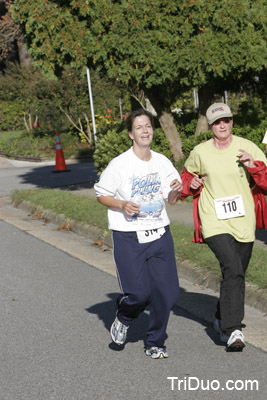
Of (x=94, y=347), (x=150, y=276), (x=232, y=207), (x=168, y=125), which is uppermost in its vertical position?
(x=232, y=207)

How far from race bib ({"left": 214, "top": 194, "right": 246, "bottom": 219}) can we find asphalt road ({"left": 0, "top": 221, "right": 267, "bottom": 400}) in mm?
995

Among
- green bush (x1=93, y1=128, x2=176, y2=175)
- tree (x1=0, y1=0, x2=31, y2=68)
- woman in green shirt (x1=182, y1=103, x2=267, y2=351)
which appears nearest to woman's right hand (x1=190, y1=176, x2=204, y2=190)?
woman in green shirt (x1=182, y1=103, x2=267, y2=351)

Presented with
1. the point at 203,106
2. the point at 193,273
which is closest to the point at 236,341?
the point at 193,273

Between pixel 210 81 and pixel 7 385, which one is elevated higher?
pixel 210 81

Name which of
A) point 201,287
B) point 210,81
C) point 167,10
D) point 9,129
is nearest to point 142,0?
point 167,10

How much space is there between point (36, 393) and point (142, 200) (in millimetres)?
1516

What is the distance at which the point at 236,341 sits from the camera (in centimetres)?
569

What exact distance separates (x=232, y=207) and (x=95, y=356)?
4.90 feet

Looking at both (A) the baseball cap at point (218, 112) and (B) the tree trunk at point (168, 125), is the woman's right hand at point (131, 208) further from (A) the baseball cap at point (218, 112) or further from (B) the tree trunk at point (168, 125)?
(B) the tree trunk at point (168, 125)

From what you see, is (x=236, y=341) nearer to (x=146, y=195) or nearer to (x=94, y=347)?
(x=94, y=347)

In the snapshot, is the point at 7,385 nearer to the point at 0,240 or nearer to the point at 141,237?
the point at 141,237

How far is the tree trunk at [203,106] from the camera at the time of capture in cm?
1614

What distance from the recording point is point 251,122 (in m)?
15.6

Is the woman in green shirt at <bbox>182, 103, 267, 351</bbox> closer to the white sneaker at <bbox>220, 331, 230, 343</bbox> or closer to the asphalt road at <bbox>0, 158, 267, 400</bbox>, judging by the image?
the white sneaker at <bbox>220, 331, 230, 343</bbox>
